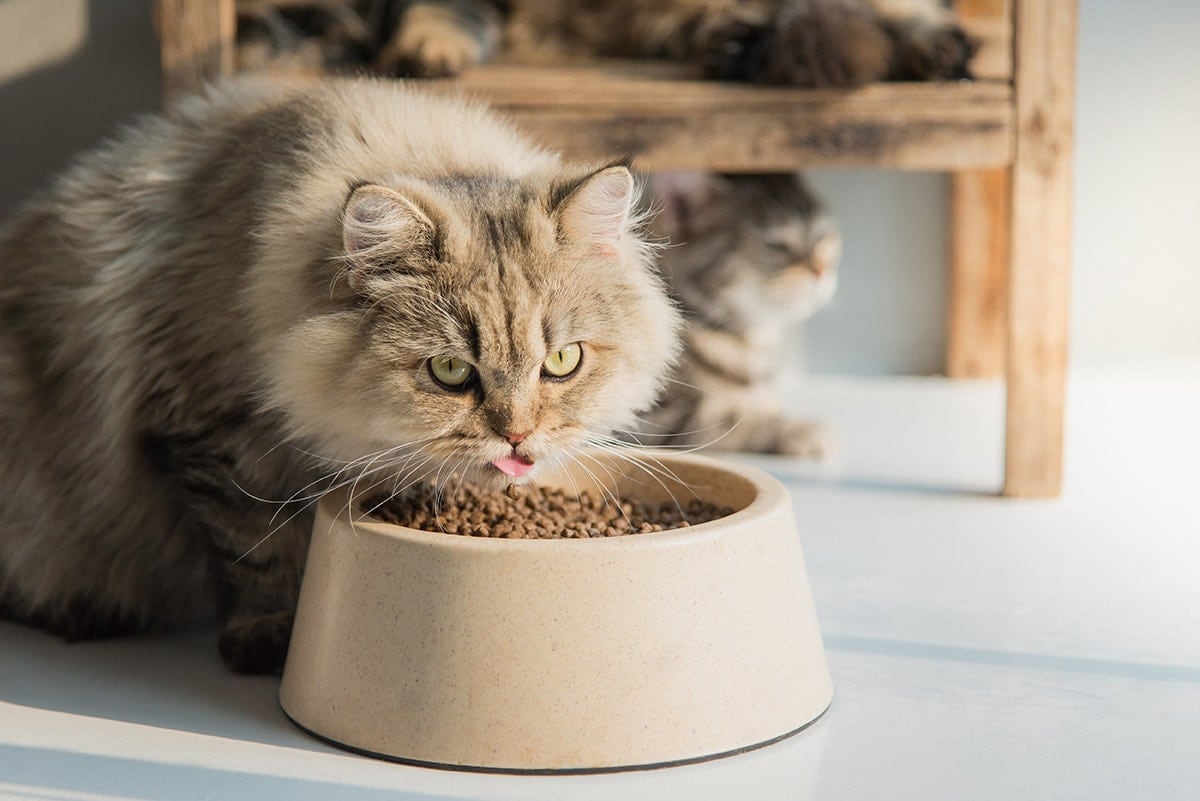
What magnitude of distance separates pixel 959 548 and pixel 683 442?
0.78m

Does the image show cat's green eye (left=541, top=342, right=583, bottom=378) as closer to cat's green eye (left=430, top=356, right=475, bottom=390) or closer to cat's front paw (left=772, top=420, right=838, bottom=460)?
cat's green eye (left=430, top=356, right=475, bottom=390)

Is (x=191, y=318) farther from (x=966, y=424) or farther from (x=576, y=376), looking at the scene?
(x=966, y=424)

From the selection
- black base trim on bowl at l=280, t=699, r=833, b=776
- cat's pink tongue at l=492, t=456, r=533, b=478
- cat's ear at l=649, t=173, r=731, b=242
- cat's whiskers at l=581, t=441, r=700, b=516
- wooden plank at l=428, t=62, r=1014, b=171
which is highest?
wooden plank at l=428, t=62, r=1014, b=171

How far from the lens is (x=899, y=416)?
3113mm

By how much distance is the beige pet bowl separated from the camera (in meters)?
1.32

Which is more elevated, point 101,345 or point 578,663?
point 101,345

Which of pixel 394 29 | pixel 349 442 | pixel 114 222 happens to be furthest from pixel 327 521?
pixel 394 29

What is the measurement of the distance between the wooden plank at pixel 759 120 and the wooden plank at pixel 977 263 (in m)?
1.00

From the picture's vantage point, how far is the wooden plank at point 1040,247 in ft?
7.60

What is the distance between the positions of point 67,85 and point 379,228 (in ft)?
5.61

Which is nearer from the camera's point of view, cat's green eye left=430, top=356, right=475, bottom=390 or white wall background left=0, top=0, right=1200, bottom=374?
cat's green eye left=430, top=356, right=475, bottom=390

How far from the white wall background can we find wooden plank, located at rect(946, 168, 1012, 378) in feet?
0.27

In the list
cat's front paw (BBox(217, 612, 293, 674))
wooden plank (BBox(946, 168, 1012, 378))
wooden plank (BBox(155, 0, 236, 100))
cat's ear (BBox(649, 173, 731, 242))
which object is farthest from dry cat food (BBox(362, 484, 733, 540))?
wooden plank (BBox(946, 168, 1012, 378))

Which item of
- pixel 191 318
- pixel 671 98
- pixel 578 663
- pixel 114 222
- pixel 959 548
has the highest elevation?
pixel 671 98
